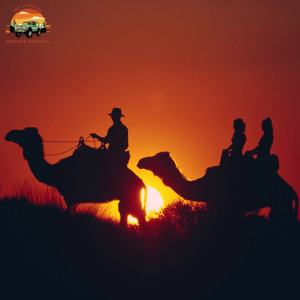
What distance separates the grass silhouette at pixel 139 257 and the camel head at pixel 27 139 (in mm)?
1559

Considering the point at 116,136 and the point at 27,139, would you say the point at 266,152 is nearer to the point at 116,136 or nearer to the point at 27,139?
the point at 116,136

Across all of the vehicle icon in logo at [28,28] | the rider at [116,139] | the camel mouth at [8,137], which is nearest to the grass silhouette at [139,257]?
the camel mouth at [8,137]

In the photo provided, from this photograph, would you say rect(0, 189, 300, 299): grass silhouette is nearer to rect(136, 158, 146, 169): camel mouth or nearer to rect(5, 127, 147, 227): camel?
rect(5, 127, 147, 227): camel

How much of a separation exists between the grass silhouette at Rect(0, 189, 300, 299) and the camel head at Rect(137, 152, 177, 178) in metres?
1.69

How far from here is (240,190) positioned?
45.4ft

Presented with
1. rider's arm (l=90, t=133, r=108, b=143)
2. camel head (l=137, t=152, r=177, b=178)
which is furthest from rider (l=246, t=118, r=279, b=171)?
rider's arm (l=90, t=133, r=108, b=143)

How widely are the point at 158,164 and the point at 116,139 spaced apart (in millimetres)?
1445

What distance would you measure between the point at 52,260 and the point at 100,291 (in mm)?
1408

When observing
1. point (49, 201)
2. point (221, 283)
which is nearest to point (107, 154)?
point (49, 201)

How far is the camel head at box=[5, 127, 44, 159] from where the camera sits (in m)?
13.9

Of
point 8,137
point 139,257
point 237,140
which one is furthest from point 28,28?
point 139,257

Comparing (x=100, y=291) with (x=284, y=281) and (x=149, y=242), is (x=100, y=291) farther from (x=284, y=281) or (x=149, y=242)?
(x=284, y=281)

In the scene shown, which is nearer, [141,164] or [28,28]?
[141,164]

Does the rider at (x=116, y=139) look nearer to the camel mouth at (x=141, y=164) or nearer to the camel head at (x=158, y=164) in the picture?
the camel mouth at (x=141, y=164)
